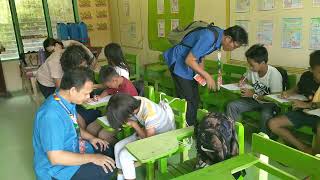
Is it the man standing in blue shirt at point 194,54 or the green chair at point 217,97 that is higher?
the man standing in blue shirt at point 194,54

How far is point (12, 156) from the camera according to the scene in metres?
3.17

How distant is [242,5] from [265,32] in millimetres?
432

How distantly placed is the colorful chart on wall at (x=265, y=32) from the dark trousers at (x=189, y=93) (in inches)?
41.6

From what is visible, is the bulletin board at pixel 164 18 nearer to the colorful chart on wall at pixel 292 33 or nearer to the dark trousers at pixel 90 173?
the colorful chart on wall at pixel 292 33

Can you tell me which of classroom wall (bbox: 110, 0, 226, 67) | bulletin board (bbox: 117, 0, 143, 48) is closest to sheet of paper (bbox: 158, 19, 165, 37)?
classroom wall (bbox: 110, 0, 226, 67)

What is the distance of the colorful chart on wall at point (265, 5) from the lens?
10.2ft

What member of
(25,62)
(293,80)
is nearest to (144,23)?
(25,62)

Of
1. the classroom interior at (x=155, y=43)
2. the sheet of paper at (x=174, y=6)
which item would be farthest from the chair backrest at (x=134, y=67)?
the sheet of paper at (x=174, y=6)

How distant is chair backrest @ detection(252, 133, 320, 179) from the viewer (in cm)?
115

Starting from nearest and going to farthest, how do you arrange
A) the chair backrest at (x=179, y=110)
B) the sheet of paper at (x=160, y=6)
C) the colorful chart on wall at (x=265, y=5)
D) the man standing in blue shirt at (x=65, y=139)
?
the man standing in blue shirt at (x=65, y=139)
the chair backrest at (x=179, y=110)
the colorful chart on wall at (x=265, y=5)
the sheet of paper at (x=160, y=6)

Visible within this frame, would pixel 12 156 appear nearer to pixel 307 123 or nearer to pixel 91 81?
pixel 91 81

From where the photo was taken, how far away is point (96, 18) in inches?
254

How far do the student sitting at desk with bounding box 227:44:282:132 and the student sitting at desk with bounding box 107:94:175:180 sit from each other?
1134mm

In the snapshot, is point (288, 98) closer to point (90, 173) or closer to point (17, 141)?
point (90, 173)
